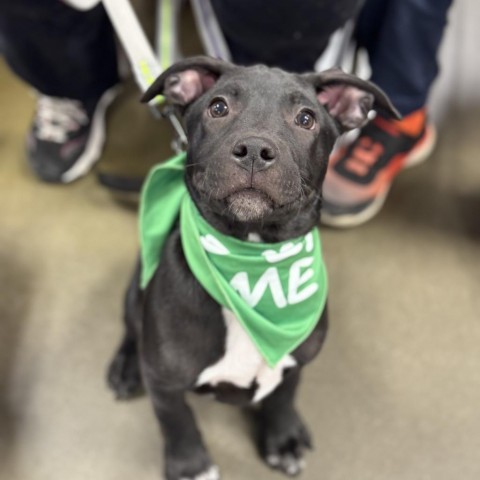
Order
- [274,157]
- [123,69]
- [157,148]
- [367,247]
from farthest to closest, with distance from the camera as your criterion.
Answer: [123,69] < [157,148] < [367,247] < [274,157]

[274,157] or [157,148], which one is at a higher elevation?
[274,157]

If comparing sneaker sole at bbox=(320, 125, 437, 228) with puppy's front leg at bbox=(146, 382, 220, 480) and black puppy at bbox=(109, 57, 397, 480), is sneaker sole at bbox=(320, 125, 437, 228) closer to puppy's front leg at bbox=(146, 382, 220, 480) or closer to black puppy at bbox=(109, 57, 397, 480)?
black puppy at bbox=(109, 57, 397, 480)

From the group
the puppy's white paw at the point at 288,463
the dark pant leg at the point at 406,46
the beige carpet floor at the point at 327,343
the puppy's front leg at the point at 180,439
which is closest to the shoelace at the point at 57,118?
the beige carpet floor at the point at 327,343

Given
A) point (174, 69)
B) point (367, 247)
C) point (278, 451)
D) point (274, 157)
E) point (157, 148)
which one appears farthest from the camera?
point (157, 148)

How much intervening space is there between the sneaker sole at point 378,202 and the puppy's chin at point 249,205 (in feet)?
3.31

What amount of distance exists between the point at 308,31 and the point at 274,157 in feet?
2.69

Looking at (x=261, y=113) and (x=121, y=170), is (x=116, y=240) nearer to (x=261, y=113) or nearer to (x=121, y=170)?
(x=121, y=170)

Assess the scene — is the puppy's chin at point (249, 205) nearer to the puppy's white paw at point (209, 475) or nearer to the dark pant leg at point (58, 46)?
the puppy's white paw at point (209, 475)

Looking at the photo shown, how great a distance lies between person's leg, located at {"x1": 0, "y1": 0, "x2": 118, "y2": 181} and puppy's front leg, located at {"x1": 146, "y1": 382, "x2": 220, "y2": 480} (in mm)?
1062

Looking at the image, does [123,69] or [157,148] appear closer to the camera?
[157,148]

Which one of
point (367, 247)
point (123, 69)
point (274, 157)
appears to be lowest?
point (367, 247)

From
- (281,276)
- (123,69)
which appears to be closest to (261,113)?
(281,276)

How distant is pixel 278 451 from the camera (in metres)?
1.64

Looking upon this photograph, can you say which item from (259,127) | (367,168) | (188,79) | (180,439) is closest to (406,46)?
(367,168)
